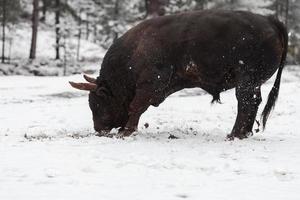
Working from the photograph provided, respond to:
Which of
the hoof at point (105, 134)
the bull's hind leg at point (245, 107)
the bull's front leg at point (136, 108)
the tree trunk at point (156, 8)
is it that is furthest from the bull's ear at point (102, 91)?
the tree trunk at point (156, 8)

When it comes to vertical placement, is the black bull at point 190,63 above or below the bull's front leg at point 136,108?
above

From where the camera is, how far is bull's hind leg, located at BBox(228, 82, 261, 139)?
9.64 m

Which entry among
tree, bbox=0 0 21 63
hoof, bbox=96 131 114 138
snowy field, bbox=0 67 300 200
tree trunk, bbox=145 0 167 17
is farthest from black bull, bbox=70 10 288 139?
tree, bbox=0 0 21 63

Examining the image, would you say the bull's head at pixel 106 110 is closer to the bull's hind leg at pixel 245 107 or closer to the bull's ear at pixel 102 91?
the bull's ear at pixel 102 91

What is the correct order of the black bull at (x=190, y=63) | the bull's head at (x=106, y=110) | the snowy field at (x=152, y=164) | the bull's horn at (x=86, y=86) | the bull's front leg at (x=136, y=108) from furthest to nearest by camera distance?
the bull's head at (x=106, y=110) → the bull's horn at (x=86, y=86) → the bull's front leg at (x=136, y=108) → the black bull at (x=190, y=63) → the snowy field at (x=152, y=164)

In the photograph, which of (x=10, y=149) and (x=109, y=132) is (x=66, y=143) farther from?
(x=109, y=132)

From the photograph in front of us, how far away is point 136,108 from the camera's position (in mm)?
10344

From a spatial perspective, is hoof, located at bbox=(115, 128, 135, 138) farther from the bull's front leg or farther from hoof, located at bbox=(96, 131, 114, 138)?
hoof, located at bbox=(96, 131, 114, 138)

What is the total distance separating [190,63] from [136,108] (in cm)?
143

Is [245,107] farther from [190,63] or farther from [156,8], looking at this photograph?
[156,8]

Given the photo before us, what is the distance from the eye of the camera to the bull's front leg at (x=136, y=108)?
33.6ft

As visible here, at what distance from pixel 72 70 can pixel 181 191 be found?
34.0 metres

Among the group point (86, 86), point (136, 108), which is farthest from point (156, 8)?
point (136, 108)

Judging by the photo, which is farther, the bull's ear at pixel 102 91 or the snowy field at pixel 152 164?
the bull's ear at pixel 102 91
